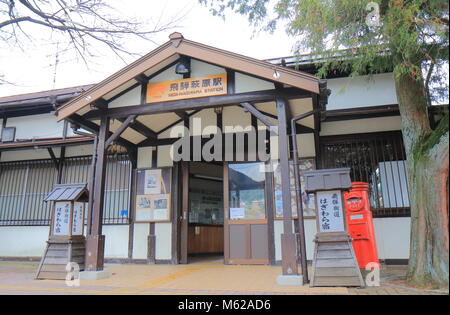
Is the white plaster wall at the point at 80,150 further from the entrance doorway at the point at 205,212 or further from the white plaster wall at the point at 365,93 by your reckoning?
the white plaster wall at the point at 365,93

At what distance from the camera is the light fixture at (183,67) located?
5.32 m

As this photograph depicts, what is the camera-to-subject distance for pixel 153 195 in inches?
287

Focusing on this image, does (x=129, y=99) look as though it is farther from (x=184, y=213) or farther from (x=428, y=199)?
(x=428, y=199)

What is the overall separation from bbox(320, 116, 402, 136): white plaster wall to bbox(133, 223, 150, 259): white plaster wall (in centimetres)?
432

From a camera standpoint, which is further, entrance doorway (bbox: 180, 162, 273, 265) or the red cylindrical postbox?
entrance doorway (bbox: 180, 162, 273, 265)

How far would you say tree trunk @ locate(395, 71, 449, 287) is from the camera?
12.4 feet

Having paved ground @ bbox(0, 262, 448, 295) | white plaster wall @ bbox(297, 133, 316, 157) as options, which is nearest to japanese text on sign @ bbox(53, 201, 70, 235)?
paved ground @ bbox(0, 262, 448, 295)

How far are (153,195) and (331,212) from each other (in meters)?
4.15

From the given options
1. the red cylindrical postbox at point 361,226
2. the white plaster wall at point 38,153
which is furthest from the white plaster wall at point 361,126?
the white plaster wall at point 38,153

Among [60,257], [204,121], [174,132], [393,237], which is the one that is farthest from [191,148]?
[393,237]

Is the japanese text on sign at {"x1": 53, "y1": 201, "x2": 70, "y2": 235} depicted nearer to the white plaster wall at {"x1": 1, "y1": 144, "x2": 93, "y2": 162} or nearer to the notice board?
the notice board

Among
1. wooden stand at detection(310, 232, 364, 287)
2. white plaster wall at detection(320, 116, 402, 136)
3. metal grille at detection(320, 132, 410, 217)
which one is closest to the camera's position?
wooden stand at detection(310, 232, 364, 287)
